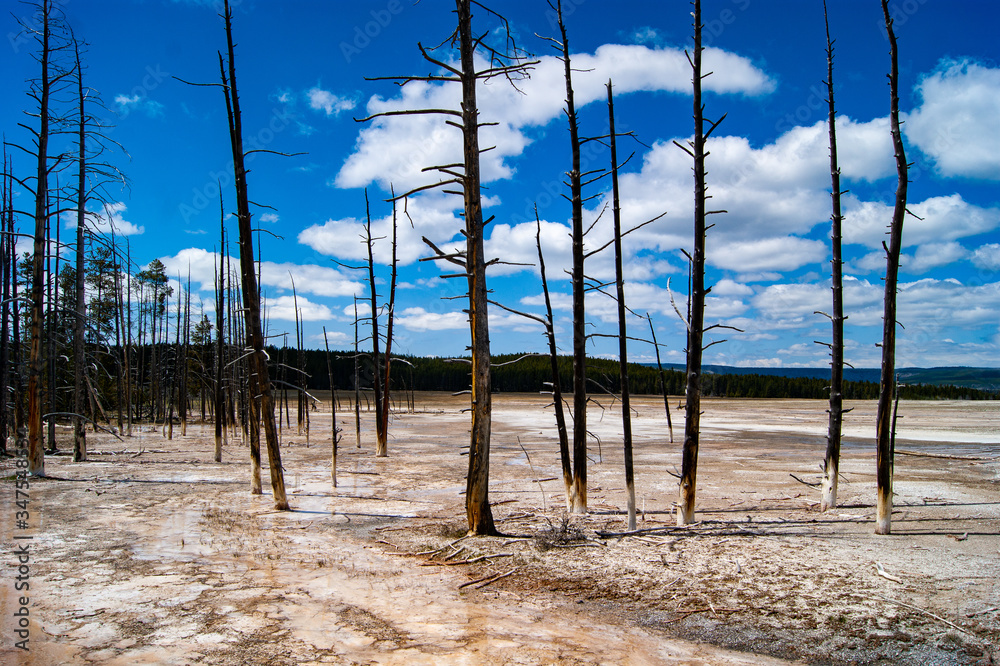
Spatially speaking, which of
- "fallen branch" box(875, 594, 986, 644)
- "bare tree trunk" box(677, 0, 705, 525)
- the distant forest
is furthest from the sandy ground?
the distant forest

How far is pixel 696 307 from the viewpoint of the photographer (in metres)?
8.73

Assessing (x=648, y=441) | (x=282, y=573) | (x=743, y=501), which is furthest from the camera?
(x=648, y=441)

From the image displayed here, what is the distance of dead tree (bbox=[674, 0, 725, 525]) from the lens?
8.54m

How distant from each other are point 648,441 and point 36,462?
20987mm

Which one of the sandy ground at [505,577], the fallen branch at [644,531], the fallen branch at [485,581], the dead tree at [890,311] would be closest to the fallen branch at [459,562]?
the sandy ground at [505,577]

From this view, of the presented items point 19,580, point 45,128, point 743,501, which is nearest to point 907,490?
point 743,501

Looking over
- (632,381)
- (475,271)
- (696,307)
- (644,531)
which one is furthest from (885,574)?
(632,381)

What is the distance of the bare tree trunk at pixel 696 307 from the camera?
855cm

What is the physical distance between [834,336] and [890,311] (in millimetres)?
2712

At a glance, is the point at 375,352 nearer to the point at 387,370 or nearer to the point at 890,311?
the point at 387,370

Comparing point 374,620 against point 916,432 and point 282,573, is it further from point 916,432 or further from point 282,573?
point 916,432

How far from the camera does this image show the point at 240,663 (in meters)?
4.52

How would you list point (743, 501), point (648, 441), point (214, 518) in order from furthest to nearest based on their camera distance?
point (648, 441) → point (743, 501) → point (214, 518)

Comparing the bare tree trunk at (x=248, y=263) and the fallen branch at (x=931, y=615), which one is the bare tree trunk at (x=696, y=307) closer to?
the fallen branch at (x=931, y=615)
